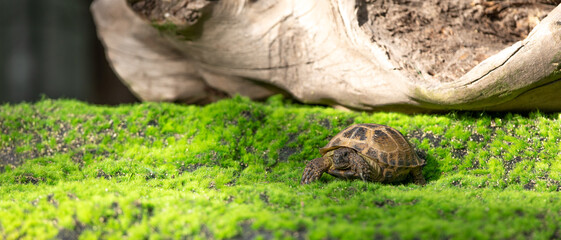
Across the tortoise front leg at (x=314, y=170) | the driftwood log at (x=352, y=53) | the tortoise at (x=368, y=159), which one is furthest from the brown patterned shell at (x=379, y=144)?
the driftwood log at (x=352, y=53)

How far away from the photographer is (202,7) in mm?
5973

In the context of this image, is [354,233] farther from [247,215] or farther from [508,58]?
[508,58]

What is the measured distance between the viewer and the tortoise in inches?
169

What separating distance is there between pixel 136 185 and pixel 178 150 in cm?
99

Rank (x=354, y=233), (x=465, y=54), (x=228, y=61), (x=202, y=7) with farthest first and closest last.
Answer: (x=228, y=61) → (x=202, y=7) → (x=465, y=54) → (x=354, y=233)

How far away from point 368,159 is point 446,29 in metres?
2.39

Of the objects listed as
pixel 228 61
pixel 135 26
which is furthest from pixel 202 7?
pixel 135 26

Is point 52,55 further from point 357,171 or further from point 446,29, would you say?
point 357,171

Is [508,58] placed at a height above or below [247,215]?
above

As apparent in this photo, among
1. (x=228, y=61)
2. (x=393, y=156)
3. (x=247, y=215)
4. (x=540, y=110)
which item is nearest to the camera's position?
(x=247, y=215)

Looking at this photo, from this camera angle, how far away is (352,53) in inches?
223

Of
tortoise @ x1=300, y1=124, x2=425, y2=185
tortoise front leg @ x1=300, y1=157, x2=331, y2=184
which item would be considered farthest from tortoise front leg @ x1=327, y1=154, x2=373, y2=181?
tortoise front leg @ x1=300, y1=157, x2=331, y2=184

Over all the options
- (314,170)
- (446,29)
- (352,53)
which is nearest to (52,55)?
(352,53)

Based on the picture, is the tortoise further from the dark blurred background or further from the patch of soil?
the dark blurred background
